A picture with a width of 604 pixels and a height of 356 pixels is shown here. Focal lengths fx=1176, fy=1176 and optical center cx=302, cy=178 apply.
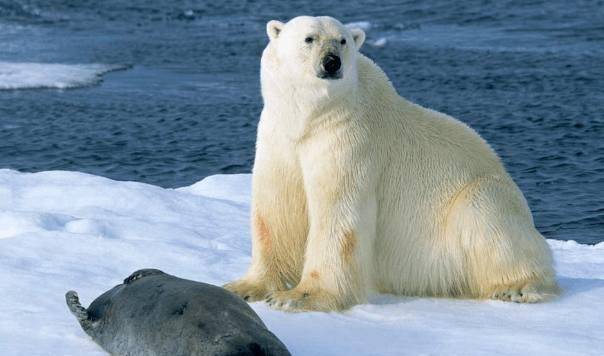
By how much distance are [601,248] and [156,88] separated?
352 inches

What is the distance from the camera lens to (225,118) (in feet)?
44.2

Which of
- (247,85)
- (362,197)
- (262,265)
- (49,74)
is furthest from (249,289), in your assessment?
(49,74)

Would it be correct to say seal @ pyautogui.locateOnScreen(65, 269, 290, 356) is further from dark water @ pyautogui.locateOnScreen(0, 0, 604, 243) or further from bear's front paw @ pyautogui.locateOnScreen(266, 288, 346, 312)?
dark water @ pyautogui.locateOnScreen(0, 0, 604, 243)

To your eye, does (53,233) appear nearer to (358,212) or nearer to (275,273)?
(275,273)

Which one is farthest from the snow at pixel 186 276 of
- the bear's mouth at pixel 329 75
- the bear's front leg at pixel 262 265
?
the bear's mouth at pixel 329 75

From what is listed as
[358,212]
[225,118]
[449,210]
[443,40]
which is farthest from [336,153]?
[443,40]

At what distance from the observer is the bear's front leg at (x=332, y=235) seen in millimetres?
5141

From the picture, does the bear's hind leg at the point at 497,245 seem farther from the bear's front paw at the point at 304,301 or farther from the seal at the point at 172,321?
the seal at the point at 172,321

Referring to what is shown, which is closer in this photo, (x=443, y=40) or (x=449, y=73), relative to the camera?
(x=449, y=73)

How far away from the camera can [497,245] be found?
17.4 feet

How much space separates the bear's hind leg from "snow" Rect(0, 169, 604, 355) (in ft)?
0.28

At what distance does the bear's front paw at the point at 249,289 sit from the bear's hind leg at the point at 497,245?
0.88 m

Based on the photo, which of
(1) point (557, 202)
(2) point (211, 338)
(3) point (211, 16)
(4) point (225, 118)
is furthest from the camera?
(3) point (211, 16)

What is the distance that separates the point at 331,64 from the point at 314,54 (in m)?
0.10
